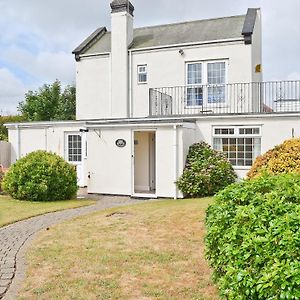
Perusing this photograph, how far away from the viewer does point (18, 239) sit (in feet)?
28.6

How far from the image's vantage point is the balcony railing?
64.1ft

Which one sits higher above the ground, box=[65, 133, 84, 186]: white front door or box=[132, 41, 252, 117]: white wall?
box=[132, 41, 252, 117]: white wall

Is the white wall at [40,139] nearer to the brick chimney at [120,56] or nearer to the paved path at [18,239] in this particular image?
the brick chimney at [120,56]

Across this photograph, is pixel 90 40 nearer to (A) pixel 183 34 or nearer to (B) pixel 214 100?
(A) pixel 183 34

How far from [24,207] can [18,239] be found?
4.48 m

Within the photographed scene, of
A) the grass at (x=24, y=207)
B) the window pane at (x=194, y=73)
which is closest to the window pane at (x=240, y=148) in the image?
the window pane at (x=194, y=73)

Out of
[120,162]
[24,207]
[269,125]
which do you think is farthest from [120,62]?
[24,207]

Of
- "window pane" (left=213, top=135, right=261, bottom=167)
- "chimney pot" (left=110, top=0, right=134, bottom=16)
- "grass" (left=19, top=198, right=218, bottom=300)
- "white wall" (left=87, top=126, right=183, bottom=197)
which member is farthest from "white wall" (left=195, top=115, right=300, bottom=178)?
"chimney pot" (left=110, top=0, right=134, bottom=16)

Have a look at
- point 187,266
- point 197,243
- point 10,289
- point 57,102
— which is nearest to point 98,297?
point 10,289

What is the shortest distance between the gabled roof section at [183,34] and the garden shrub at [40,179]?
10.0 meters

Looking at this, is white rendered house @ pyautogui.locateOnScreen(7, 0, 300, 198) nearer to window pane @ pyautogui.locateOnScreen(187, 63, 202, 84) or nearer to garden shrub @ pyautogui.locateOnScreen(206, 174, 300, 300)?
window pane @ pyautogui.locateOnScreen(187, 63, 202, 84)

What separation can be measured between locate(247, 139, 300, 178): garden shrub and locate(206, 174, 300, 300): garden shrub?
771 centimetres

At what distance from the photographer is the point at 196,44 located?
67.5ft

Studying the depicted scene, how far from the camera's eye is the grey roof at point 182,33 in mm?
20797
